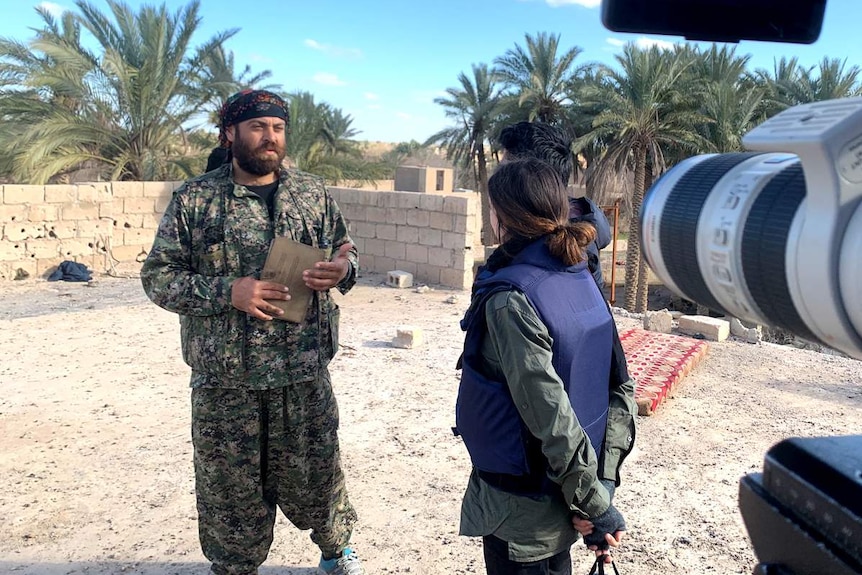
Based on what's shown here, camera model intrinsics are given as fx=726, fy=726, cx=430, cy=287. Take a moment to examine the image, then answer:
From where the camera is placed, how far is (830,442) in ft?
3.58

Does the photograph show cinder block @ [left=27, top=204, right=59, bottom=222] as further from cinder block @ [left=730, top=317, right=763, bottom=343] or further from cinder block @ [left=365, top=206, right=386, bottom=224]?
cinder block @ [left=730, top=317, right=763, bottom=343]

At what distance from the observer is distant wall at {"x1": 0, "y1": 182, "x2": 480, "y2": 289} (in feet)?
31.6

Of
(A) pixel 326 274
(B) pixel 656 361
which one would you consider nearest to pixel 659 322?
(B) pixel 656 361

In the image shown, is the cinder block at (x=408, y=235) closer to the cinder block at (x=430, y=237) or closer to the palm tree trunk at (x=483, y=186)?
the cinder block at (x=430, y=237)

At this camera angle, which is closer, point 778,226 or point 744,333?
point 778,226

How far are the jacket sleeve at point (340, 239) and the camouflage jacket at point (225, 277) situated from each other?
14 cm

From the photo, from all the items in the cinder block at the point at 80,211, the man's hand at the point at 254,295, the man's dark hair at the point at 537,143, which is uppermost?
the man's dark hair at the point at 537,143

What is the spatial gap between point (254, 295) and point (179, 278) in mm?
256

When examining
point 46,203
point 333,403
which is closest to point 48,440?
point 333,403

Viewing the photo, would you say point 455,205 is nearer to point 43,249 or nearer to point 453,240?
point 453,240

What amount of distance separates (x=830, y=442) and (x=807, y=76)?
17.7 m

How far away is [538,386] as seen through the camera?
5.32ft

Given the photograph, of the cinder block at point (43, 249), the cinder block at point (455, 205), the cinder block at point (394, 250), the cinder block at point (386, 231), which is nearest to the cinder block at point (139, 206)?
the cinder block at point (43, 249)

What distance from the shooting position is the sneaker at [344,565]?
2627mm
